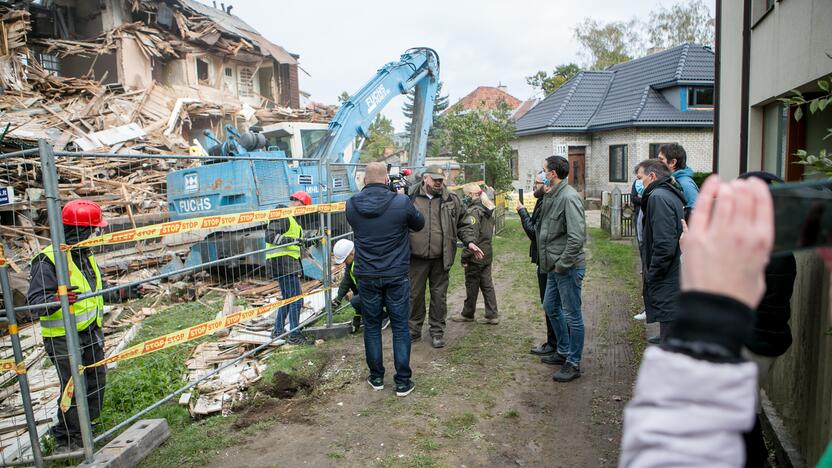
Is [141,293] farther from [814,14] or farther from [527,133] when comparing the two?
[527,133]

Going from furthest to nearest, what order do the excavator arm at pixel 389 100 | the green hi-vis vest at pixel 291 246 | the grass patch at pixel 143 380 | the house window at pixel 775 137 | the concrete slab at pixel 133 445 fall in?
the excavator arm at pixel 389 100, the house window at pixel 775 137, the green hi-vis vest at pixel 291 246, the grass patch at pixel 143 380, the concrete slab at pixel 133 445

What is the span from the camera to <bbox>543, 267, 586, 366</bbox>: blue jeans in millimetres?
5023

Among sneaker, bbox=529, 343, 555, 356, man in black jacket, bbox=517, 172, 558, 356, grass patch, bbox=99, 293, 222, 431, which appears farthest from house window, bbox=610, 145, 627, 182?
grass patch, bbox=99, 293, 222, 431

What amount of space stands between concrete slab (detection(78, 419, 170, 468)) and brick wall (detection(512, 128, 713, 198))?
2049cm

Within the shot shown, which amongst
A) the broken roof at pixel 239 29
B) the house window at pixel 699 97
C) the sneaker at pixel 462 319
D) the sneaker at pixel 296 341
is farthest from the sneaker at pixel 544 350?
the broken roof at pixel 239 29

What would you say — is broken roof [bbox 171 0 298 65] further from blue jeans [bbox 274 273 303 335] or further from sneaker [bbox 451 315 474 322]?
sneaker [bbox 451 315 474 322]

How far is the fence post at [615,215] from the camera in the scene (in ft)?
43.7

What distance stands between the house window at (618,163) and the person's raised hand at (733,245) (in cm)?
2292

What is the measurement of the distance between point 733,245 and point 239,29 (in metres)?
28.8

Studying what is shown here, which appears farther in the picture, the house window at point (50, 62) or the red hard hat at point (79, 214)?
the house window at point (50, 62)

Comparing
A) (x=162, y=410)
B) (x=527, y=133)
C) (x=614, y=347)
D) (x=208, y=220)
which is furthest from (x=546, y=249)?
(x=527, y=133)

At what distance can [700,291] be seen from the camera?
0.85 meters

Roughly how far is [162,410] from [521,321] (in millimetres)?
4327

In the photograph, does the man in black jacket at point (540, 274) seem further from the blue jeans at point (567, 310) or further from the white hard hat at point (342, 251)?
the white hard hat at point (342, 251)
